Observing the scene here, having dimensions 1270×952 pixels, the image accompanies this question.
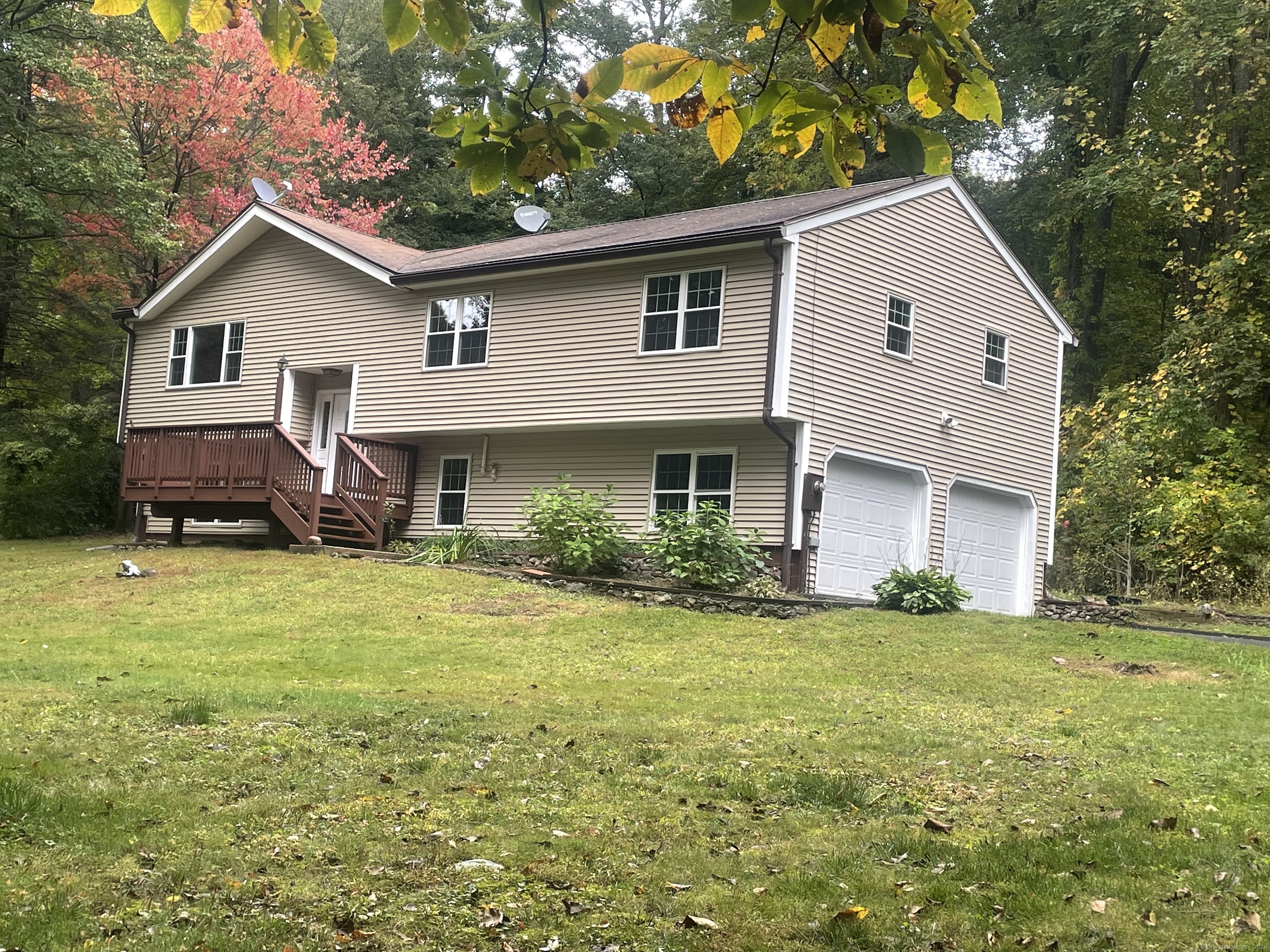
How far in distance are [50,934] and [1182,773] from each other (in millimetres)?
6332

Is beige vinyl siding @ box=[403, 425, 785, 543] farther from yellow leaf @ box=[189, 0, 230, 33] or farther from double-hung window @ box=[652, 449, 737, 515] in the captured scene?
yellow leaf @ box=[189, 0, 230, 33]

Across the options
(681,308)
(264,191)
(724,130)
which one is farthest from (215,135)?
(724,130)

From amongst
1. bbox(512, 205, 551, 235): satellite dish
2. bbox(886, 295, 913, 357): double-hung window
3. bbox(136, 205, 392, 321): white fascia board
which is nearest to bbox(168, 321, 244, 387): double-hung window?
bbox(136, 205, 392, 321): white fascia board

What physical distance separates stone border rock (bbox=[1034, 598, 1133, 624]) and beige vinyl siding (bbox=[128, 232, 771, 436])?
6295 millimetres

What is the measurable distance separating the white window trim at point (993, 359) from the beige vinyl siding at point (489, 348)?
Result: 5.76 meters

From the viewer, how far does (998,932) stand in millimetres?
4637

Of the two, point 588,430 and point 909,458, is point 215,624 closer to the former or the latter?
point 588,430

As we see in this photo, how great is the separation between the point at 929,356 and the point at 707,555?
6.12 metres

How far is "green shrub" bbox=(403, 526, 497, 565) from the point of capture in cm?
1983

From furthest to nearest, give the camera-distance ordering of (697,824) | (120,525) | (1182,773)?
1. (120,525)
2. (1182,773)
3. (697,824)

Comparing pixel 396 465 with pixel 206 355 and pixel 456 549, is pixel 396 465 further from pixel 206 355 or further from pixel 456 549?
pixel 206 355

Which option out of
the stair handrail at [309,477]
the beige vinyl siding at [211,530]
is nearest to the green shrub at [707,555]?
the stair handrail at [309,477]

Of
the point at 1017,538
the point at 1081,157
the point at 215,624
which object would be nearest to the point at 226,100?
the point at 215,624

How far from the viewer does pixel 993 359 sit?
22438 mm
